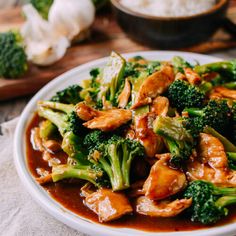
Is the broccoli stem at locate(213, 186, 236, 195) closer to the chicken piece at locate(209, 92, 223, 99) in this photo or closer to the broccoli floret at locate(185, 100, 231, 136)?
the broccoli floret at locate(185, 100, 231, 136)

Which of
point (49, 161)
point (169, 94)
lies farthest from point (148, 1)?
point (49, 161)

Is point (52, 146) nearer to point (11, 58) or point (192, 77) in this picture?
point (192, 77)

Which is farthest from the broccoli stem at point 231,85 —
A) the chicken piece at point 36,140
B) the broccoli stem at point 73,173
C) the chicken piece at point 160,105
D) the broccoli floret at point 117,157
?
the chicken piece at point 36,140

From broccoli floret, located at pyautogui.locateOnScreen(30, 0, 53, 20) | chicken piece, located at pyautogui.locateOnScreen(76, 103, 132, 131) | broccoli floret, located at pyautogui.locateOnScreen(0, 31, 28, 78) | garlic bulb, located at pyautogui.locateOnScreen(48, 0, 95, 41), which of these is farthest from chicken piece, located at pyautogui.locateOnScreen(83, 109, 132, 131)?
broccoli floret, located at pyautogui.locateOnScreen(30, 0, 53, 20)

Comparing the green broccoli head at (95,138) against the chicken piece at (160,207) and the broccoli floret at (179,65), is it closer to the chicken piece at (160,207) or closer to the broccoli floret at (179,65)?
the chicken piece at (160,207)

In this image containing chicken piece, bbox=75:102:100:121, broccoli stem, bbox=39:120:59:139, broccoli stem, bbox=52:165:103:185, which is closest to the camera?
broccoli stem, bbox=52:165:103:185

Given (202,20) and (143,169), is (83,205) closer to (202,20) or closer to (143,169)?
(143,169)

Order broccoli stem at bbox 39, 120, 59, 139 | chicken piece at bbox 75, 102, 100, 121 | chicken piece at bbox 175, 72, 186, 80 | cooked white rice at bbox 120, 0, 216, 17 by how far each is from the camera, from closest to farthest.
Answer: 1. chicken piece at bbox 75, 102, 100, 121
2. chicken piece at bbox 175, 72, 186, 80
3. broccoli stem at bbox 39, 120, 59, 139
4. cooked white rice at bbox 120, 0, 216, 17
